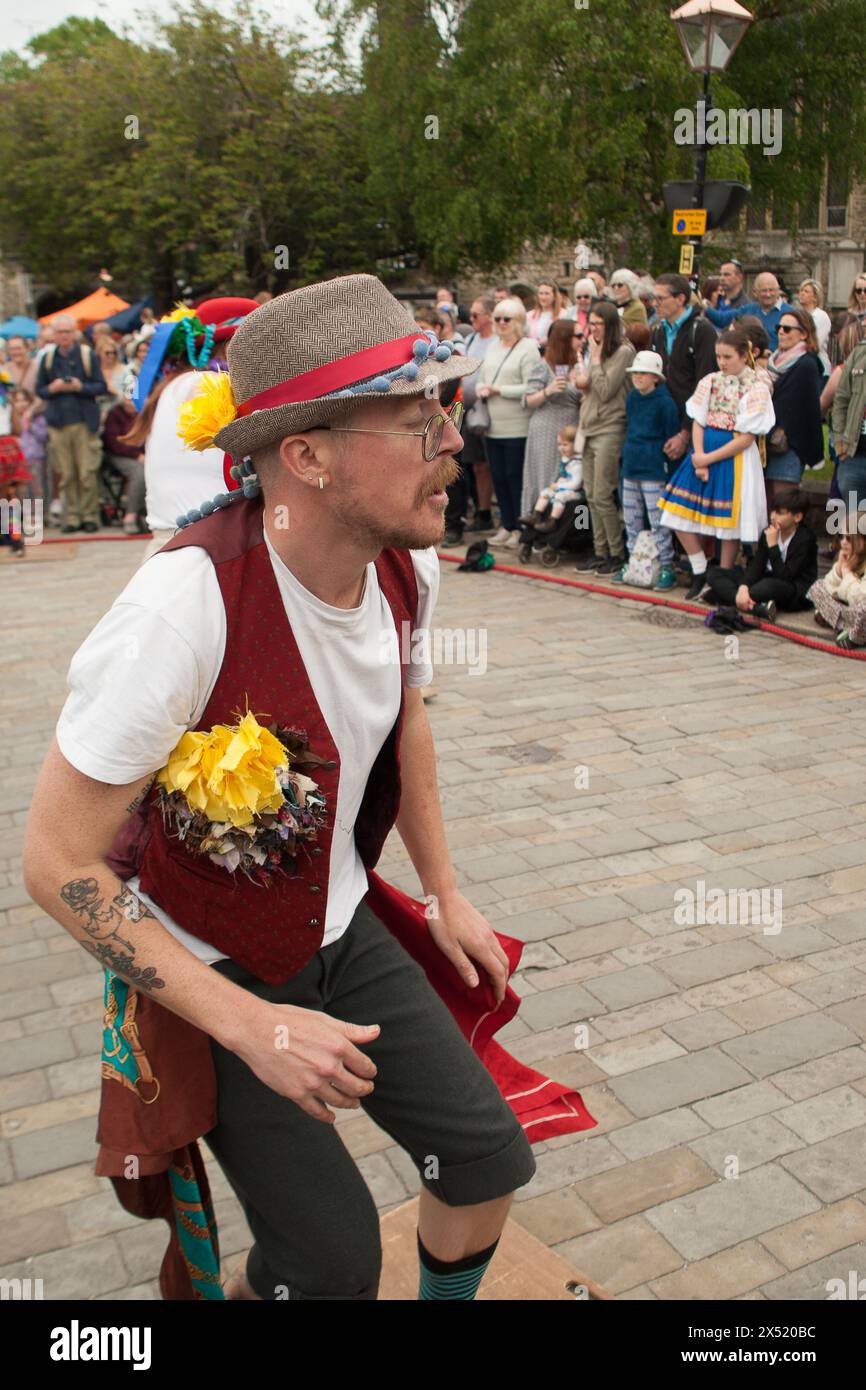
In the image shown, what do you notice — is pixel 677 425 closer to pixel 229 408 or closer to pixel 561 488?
pixel 561 488

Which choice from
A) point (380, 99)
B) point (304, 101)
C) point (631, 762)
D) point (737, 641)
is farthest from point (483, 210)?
point (631, 762)

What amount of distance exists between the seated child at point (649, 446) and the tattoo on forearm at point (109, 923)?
26.7ft

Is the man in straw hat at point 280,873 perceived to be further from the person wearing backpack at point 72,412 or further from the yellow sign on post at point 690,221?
the person wearing backpack at point 72,412

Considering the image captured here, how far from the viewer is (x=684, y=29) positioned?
1091 cm

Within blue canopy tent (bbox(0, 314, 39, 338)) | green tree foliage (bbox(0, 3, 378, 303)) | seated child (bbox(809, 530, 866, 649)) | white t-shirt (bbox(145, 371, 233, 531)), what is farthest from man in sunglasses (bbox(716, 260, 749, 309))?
green tree foliage (bbox(0, 3, 378, 303))

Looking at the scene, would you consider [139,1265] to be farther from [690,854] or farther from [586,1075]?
[690,854]

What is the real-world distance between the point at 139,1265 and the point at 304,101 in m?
Answer: 31.0

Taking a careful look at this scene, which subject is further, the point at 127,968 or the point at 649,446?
the point at 649,446

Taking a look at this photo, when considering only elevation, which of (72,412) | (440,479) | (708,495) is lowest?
(708,495)

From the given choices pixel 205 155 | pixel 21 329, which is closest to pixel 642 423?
pixel 21 329

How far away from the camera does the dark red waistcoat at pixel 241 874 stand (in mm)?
2146

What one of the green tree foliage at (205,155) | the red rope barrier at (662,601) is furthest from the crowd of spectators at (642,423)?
the green tree foliage at (205,155)

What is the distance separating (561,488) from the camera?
11000 mm

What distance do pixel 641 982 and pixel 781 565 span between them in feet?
17.0
